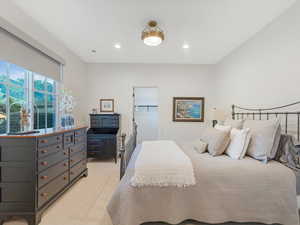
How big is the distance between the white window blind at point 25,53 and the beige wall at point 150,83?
1554 millimetres

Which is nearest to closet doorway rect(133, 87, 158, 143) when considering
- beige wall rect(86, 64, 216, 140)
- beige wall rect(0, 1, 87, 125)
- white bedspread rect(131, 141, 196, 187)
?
beige wall rect(86, 64, 216, 140)

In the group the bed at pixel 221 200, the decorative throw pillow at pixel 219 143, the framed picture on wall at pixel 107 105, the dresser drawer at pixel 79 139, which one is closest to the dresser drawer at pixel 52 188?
the dresser drawer at pixel 79 139

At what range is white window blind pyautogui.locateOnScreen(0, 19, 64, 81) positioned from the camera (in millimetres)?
2049

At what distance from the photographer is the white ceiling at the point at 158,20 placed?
2172mm

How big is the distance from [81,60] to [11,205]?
11.8 feet

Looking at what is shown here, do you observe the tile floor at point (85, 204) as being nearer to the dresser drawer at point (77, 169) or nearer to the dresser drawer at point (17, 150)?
the dresser drawer at point (77, 169)

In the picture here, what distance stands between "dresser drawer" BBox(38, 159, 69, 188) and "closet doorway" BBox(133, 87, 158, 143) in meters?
3.60

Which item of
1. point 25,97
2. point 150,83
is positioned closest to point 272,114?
point 150,83

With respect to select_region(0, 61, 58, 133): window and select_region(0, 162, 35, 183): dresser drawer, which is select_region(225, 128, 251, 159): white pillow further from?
select_region(0, 61, 58, 133): window

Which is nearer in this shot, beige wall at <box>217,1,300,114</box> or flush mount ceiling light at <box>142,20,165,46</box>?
beige wall at <box>217,1,300,114</box>

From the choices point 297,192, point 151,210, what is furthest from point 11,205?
point 297,192

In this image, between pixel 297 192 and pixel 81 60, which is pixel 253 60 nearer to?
pixel 297 192

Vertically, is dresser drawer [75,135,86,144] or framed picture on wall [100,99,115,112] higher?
framed picture on wall [100,99,115,112]

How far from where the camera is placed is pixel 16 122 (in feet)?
7.72
